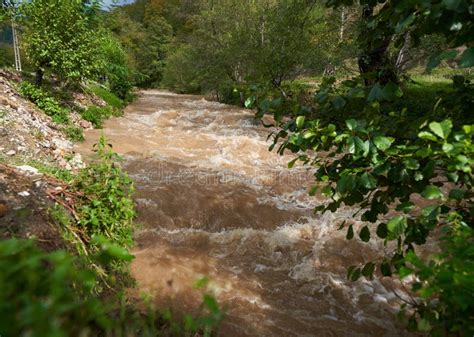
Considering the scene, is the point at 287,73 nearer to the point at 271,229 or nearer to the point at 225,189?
the point at 225,189

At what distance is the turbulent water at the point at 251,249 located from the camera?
380cm

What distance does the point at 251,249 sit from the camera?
16.7 ft

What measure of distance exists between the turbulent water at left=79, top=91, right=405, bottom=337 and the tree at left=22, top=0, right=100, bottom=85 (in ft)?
9.34

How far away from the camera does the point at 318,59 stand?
590 inches

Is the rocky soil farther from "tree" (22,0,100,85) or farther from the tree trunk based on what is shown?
the tree trunk

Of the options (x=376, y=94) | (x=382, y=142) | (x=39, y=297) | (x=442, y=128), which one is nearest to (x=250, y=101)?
(x=376, y=94)

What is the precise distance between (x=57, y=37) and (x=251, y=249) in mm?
8723

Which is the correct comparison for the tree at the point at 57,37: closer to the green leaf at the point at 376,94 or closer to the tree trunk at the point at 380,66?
the tree trunk at the point at 380,66

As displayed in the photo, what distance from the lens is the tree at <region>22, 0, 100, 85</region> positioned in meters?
9.72

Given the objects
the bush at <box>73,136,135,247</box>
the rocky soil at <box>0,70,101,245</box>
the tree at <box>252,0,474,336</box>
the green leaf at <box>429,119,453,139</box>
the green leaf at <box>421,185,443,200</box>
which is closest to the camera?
the tree at <box>252,0,474,336</box>

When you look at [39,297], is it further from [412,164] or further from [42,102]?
[42,102]

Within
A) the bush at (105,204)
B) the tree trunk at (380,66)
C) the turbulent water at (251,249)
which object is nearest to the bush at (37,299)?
the turbulent water at (251,249)

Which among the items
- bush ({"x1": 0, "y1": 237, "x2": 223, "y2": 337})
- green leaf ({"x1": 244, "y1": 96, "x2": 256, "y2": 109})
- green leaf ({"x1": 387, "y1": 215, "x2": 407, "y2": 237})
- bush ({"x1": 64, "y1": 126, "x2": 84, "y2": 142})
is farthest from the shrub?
bush ({"x1": 0, "y1": 237, "x2": 223, "y2": 337})

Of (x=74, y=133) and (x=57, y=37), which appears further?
(x=57, y=37)
